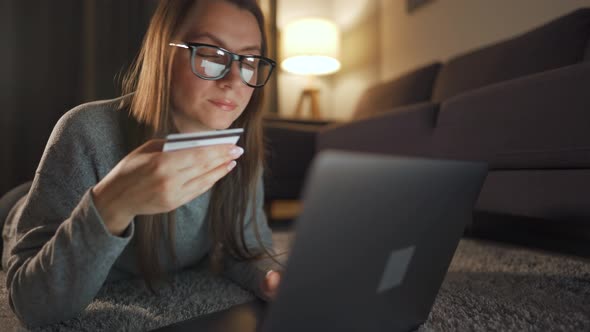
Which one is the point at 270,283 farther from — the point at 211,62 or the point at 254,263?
the point at 211,62

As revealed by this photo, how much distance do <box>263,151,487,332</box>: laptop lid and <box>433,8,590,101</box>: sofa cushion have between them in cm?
109

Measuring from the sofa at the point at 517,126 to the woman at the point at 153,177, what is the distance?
65cm

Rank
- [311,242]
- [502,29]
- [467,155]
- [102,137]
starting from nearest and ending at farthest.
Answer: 1. [311,242]
2. [102,137]
3. [467,155]
4. [502,29]

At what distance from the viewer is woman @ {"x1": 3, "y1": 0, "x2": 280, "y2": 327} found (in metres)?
0.40

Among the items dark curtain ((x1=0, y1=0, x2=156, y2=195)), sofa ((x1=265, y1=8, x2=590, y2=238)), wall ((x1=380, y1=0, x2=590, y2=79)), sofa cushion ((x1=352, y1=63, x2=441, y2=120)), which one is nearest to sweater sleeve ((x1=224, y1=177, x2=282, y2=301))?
dark curtain ((x1=0, y1=0, x2=156, y2=195))

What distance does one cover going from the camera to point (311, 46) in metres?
2.56

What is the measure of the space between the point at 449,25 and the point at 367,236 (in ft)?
6.93

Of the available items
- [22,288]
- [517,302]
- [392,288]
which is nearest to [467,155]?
[517,302]

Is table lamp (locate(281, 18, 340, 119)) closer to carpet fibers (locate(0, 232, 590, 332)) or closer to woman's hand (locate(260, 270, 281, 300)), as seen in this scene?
carpet fibers (locate(0, 232, 590, 332))

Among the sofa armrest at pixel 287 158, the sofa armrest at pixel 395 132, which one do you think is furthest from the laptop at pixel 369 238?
the sofa armrest at pixel 287 158

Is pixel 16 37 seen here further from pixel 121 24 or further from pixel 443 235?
pixel 443 235

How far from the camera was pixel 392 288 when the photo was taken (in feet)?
1.30

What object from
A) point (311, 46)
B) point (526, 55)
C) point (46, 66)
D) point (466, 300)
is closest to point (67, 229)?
point (46, 66)

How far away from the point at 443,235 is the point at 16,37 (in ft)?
2.51
